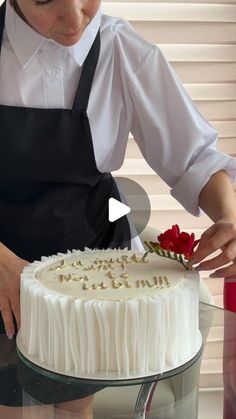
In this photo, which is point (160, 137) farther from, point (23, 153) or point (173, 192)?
point (23, 153)

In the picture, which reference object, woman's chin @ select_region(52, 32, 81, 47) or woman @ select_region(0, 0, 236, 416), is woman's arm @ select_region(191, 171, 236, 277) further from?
woman's chin @ select_region(52, 32, 81, 47)

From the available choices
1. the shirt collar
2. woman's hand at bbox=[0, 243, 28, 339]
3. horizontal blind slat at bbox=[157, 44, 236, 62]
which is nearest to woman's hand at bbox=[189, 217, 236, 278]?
woman's hand at bbox=[0, 243, 28, 339]

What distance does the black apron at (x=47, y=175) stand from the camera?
1.07 metres

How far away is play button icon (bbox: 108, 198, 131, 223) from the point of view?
1.19 metres

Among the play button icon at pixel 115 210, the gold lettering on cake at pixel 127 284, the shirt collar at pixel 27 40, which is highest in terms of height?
the shirt collar at pixel 27 40

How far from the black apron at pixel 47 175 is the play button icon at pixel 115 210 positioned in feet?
0.15

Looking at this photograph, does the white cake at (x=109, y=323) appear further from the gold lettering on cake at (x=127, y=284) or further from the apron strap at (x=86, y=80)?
the apron strap at (x=86, y=80)

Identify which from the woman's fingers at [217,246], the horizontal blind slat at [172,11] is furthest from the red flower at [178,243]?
the horizontal blind slat at [172,11]

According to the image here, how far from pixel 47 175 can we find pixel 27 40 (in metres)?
0.22

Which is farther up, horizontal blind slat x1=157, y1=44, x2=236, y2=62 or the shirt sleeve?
the shirt sleeve

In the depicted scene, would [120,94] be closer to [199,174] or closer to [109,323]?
[199,174]

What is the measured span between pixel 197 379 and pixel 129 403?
0.11 m

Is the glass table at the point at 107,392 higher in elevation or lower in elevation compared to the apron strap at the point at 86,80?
lower

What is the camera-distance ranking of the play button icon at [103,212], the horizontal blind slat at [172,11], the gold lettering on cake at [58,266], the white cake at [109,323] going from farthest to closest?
the horizontal blind slat at [172,11]
the play button icon at [103,212]
the gold lettering on cake at [58,266]
the white cake at [109,323]
